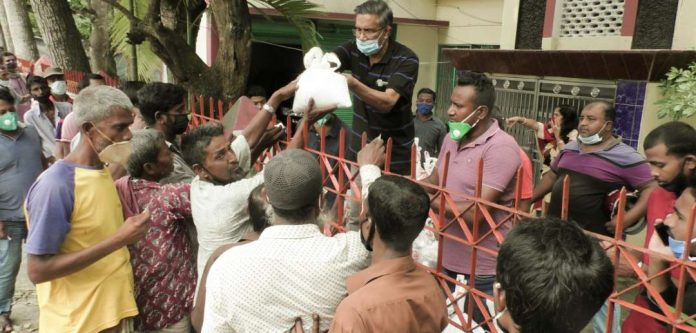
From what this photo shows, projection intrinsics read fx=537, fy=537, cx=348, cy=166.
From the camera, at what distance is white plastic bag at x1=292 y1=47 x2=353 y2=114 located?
257cm

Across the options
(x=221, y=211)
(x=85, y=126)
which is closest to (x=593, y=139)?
(x=221, y=211)

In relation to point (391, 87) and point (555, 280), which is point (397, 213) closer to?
point (555, 280)

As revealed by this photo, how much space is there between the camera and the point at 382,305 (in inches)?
63.2

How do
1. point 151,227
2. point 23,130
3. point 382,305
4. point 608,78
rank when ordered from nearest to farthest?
point 382,305 → point 151,227 → point 23,130 → point 608,78

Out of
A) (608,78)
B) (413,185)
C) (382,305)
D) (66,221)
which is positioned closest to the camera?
(382,305)

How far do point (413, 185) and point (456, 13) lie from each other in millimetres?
9784

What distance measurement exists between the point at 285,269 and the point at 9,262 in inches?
142

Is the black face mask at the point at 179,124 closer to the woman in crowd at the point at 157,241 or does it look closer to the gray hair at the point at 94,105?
the woman in crowd at the point at 157,241

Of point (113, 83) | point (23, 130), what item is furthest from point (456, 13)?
point (23, 130)

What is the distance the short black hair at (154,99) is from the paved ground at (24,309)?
231cm

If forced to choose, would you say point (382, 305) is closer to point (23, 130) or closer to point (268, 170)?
point (268, 170)

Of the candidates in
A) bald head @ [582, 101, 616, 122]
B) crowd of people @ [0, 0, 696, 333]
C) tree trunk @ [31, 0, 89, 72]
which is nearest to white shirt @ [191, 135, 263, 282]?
crowd of people @ [0, 0, 696, 333]

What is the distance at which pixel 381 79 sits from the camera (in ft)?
10.4

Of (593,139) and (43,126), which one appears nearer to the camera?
(593,139)
